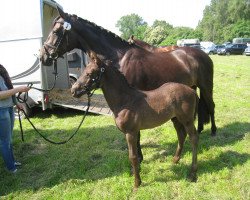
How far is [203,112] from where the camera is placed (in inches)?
255

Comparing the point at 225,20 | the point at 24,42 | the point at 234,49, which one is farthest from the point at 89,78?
the point at 225,20

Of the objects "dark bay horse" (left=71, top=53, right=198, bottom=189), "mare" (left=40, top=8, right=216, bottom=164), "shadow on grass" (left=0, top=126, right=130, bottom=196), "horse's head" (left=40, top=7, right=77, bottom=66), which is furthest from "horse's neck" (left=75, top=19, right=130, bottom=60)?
"shadow on grass" (left=0, top=126, right=130, bottom=196)

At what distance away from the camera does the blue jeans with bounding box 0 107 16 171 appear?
4723 millimetres

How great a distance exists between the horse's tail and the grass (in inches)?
14.1

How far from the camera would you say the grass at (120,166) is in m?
4.33

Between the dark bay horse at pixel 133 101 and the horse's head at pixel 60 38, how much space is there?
1.34 meters

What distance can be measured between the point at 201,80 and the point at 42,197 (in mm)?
3860

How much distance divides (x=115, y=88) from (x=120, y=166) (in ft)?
5.64

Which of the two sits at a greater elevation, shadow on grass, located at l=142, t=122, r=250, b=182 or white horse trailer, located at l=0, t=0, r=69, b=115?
white horse trailer, located at l=0, t=0, r=69, b=115

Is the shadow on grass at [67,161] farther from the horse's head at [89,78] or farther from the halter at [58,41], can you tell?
the halter at [58,41]

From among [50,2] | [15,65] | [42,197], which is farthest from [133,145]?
[50,2]

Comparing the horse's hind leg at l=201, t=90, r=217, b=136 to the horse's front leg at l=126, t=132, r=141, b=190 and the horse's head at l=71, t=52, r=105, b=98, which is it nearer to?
the horse's front leg at l=126, t=132, r=141, b=190

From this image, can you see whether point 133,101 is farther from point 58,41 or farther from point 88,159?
point 88,159

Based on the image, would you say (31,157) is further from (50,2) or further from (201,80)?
(50,2)
